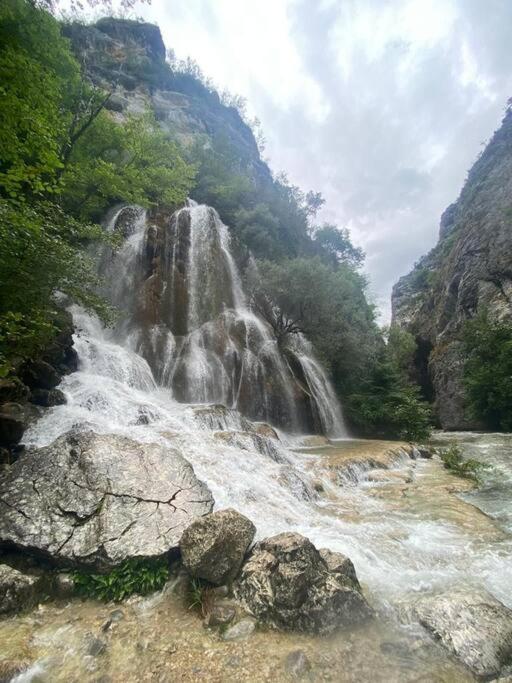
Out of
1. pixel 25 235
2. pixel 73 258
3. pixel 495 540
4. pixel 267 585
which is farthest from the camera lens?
pixel 73 258

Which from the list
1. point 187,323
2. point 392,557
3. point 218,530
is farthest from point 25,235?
point 187,323

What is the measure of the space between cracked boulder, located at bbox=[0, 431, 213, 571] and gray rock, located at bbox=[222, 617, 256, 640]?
3.80ft

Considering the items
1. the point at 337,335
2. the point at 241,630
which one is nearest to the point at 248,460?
the point at 241,630

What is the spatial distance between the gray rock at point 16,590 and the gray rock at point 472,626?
4024 mm

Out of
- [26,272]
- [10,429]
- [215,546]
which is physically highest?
[26,272]

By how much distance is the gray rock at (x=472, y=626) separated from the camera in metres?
2.64

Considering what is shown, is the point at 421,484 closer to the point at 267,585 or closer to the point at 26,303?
the point at 267,585

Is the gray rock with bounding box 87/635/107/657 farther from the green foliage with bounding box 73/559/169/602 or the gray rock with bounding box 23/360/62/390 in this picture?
the gray rock with bounding box 23/360/62/390

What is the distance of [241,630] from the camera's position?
3.09 metres

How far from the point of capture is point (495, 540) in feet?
15.8

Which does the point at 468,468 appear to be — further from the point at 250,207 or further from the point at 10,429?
the point at 250,207

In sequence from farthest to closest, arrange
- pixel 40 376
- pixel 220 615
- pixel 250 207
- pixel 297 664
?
1. pixel 250 207
2. pixel 40 376
3. pixel 220 615
4. pixel 297 664

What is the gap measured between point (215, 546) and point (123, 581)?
1125mm

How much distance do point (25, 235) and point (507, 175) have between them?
35.2m
